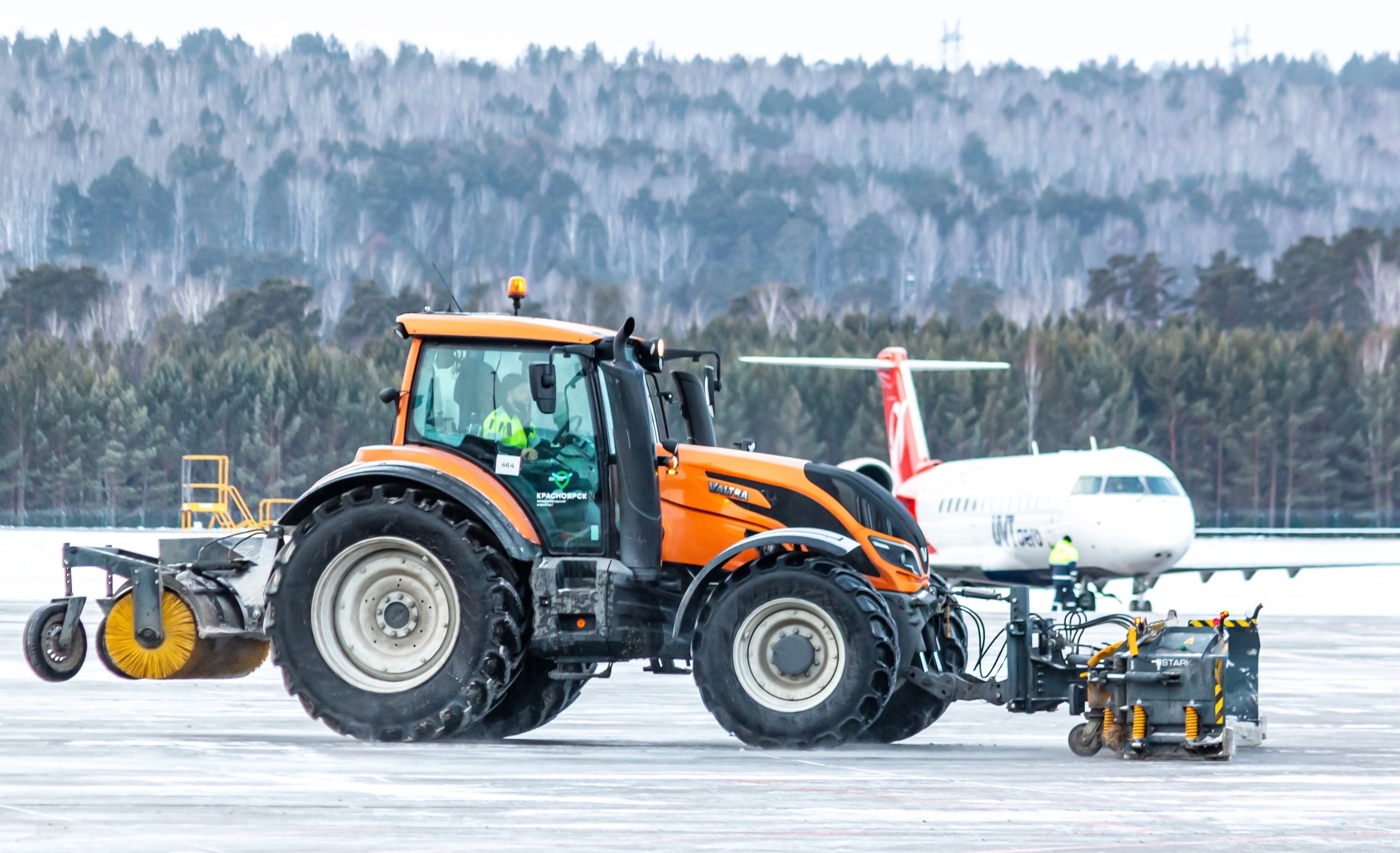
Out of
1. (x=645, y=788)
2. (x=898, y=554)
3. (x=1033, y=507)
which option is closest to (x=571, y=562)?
(x=898, y=554)

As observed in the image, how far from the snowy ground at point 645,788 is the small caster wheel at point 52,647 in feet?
1.29

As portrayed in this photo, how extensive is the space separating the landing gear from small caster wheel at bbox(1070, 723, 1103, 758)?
23.1 meters

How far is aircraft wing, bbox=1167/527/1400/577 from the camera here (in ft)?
210

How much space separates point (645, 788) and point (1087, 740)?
3.25m

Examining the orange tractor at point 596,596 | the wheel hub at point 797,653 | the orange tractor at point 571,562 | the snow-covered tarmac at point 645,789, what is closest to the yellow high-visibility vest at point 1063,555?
the snow-covered tarmac at point 645,789

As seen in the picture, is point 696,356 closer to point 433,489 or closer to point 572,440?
point 572,440

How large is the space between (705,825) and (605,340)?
4367 mm

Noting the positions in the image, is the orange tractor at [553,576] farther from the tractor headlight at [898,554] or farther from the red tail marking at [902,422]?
the red tail marking at [902,422]

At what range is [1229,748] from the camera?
12094mm

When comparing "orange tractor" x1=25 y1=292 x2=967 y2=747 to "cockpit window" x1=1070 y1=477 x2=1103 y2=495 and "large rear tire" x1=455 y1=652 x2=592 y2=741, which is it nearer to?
"large rear tire" x1=455 y1=652 x2=592 y2=741

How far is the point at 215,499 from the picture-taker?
329ft

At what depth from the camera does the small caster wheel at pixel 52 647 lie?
13188 mm

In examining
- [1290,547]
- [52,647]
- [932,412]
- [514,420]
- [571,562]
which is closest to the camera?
[571,562]

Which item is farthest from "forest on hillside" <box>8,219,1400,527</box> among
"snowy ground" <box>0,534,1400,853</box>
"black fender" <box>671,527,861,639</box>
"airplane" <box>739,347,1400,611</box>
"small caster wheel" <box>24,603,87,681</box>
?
"black fender" <box>671,527,861,639</box>
